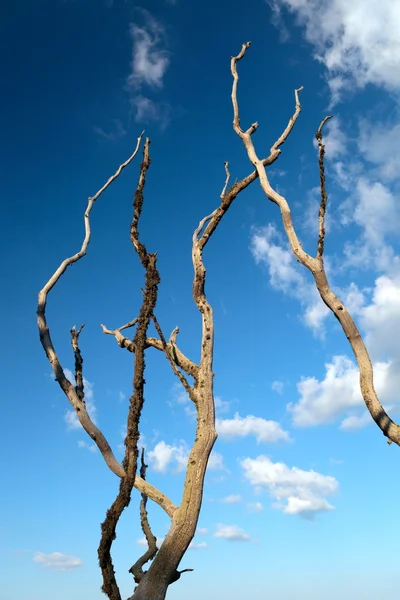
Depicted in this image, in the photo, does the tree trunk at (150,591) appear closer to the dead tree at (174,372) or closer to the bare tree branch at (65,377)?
the dead tree at (174,372)

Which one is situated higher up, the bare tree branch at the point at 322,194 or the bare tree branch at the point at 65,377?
the bare tree branch at the point at 322,194

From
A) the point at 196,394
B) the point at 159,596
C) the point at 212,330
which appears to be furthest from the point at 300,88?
the point at 159,596

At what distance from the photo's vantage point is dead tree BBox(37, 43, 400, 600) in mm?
9070

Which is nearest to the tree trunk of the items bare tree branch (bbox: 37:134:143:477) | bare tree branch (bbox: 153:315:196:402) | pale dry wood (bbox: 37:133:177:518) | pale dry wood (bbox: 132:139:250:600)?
pale dry wood (bbox: 132:139:250:600)

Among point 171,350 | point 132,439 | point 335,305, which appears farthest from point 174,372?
point 335,305

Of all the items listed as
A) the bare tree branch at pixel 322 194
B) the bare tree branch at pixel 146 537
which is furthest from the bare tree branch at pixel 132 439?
the bare tree branch at pixel 322 194

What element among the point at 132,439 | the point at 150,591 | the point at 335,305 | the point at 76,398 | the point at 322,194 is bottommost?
the point at 150,591

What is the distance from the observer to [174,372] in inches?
447

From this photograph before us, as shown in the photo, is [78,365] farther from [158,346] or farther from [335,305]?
[335,305]

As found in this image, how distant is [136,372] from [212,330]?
183 centimetres

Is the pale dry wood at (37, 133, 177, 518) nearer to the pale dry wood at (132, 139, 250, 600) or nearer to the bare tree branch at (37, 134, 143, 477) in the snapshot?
the bare tree branch at (37, 134, 143, 477)

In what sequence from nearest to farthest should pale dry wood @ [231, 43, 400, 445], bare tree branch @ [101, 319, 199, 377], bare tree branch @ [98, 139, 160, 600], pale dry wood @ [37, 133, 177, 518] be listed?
pale dry wood @ [231, 43, 400, 445], bare tree branch @ [98, 139, 160, 600], pale dry wood @ [37, 133, 177, 518], bare tree branch @ [101, 319, 199, 377]

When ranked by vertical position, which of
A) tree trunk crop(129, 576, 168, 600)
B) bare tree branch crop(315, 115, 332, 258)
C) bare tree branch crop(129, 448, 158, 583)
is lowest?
tree trunk crop(129, 576, 168, 600)

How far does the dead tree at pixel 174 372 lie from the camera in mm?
9070
